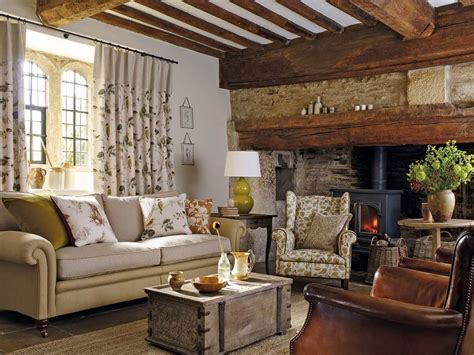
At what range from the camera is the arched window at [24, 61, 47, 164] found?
198 inches

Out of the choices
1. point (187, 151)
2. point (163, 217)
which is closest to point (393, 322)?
point (163, 217)

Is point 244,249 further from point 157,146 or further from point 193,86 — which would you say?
point 193,86

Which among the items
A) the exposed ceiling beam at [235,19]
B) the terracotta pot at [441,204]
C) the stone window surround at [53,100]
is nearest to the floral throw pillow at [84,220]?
the stone window surround at [53,100]

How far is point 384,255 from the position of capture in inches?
199

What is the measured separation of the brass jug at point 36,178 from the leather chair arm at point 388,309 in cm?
331

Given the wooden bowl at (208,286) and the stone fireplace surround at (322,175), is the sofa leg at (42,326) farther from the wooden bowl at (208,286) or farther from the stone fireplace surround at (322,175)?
the stone fireplace surround at (322,175)

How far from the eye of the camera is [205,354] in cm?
286

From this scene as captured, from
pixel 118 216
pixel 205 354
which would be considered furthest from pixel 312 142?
pixel 205 354

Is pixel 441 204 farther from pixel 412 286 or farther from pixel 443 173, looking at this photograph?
pixel 412 286

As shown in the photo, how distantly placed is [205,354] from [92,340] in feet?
2.78

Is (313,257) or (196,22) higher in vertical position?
(196,22)

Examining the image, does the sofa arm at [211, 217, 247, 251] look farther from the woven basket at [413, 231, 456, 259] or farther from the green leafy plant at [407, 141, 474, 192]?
the woven basket at [413, 231, 456, 259]

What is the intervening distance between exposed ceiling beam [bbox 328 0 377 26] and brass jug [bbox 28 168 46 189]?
308cm

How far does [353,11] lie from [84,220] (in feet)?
9.90
